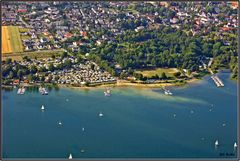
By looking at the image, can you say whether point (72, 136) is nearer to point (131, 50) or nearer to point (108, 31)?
point (131, 50)

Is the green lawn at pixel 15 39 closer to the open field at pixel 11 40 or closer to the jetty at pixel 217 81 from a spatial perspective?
the open field at pixel 11 40

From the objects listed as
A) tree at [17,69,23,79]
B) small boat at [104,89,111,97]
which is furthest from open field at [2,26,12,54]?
small boat at [104,89,111,97]

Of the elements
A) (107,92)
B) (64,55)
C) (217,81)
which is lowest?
(217,81)

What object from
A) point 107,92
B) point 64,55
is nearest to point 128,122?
point 107,92

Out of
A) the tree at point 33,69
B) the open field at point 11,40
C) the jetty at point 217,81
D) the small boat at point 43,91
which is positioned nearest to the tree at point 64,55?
the open field at point 11,40

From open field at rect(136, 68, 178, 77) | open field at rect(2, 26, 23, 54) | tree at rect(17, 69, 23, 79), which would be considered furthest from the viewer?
open field at rect(2, 26, 23, 54)

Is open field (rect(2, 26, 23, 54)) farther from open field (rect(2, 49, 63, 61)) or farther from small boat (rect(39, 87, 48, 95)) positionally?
small boat (rect(39, 87, 48, 95))

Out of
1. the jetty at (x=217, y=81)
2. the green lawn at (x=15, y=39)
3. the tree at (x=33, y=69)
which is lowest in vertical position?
the jetty at (x=217, y=81)

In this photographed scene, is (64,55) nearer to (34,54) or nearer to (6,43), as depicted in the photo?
(34,54)
